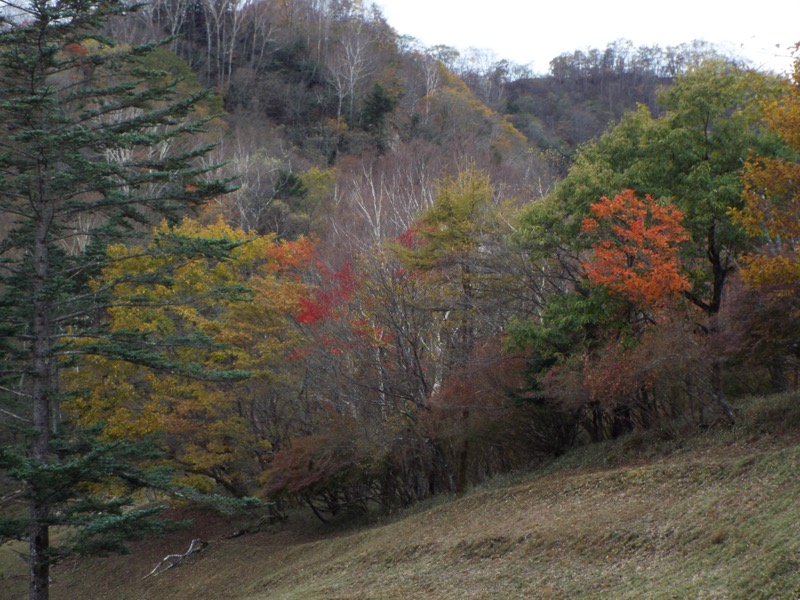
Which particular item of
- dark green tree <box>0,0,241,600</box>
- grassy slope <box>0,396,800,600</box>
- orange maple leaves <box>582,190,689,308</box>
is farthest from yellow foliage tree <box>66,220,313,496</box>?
orange maple leaves <box>582,190,689,308</box>

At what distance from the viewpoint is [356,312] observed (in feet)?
78.9

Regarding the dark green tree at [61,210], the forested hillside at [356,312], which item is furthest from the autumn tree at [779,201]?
the dark green tree at [61,210]

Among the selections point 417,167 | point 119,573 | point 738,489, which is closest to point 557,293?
point 738,489

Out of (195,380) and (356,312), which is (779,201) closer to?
(356,312)

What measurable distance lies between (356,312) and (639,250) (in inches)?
391

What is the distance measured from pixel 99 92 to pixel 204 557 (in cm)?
1550

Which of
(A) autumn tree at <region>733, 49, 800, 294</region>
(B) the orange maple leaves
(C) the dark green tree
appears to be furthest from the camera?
(C) the dark green tree

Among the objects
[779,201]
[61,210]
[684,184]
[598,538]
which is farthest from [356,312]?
[779,201]

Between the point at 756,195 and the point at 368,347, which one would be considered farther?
the point at 368,347

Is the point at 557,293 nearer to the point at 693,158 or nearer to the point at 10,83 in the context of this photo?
the point at 693,158

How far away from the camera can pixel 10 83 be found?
17.6 metres

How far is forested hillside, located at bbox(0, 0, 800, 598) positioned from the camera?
1655 centimetres

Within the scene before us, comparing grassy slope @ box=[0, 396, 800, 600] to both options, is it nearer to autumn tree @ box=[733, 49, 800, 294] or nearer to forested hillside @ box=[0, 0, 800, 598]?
forested hillside @ box=[0, 0, 800, 598]

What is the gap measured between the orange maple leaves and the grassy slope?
131 inches
